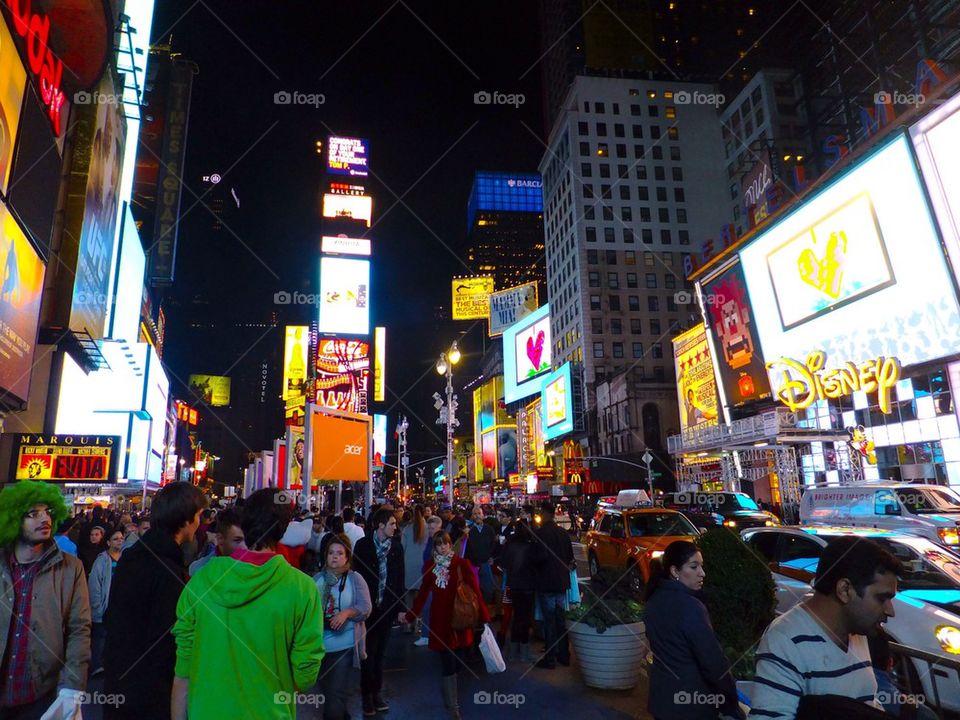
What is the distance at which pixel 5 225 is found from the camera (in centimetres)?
1502

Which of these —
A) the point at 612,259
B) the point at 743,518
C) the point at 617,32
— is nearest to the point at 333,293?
the point at 612,259

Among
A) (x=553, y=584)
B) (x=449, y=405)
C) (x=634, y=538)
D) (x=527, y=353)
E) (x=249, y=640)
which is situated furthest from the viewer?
(x=527, y=353)

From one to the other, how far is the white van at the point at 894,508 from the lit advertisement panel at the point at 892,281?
653 cm

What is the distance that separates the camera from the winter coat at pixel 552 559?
27.6 ft

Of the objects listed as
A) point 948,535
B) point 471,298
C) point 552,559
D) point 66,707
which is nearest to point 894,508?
point 948,535

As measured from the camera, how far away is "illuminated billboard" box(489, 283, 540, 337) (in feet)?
288

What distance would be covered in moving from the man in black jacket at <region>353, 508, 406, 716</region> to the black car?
7297 millimetres

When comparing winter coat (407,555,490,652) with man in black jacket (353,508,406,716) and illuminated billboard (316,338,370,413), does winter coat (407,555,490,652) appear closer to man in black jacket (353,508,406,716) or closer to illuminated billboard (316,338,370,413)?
man in black jacket (353,508,406,716)

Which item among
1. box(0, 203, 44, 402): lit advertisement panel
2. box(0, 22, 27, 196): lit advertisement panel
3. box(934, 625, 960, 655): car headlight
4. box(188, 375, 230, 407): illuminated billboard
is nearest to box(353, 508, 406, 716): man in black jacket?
box(934, 625, 960, 655): car headlight

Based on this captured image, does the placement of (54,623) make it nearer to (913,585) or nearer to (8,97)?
(913,585)

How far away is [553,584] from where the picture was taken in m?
8.39

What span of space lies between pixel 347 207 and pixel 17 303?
2095 inches

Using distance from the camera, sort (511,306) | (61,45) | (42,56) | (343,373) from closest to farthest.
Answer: (42,56)
(61,45)
(343,373)
(511,306)

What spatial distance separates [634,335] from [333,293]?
33.2 meters
